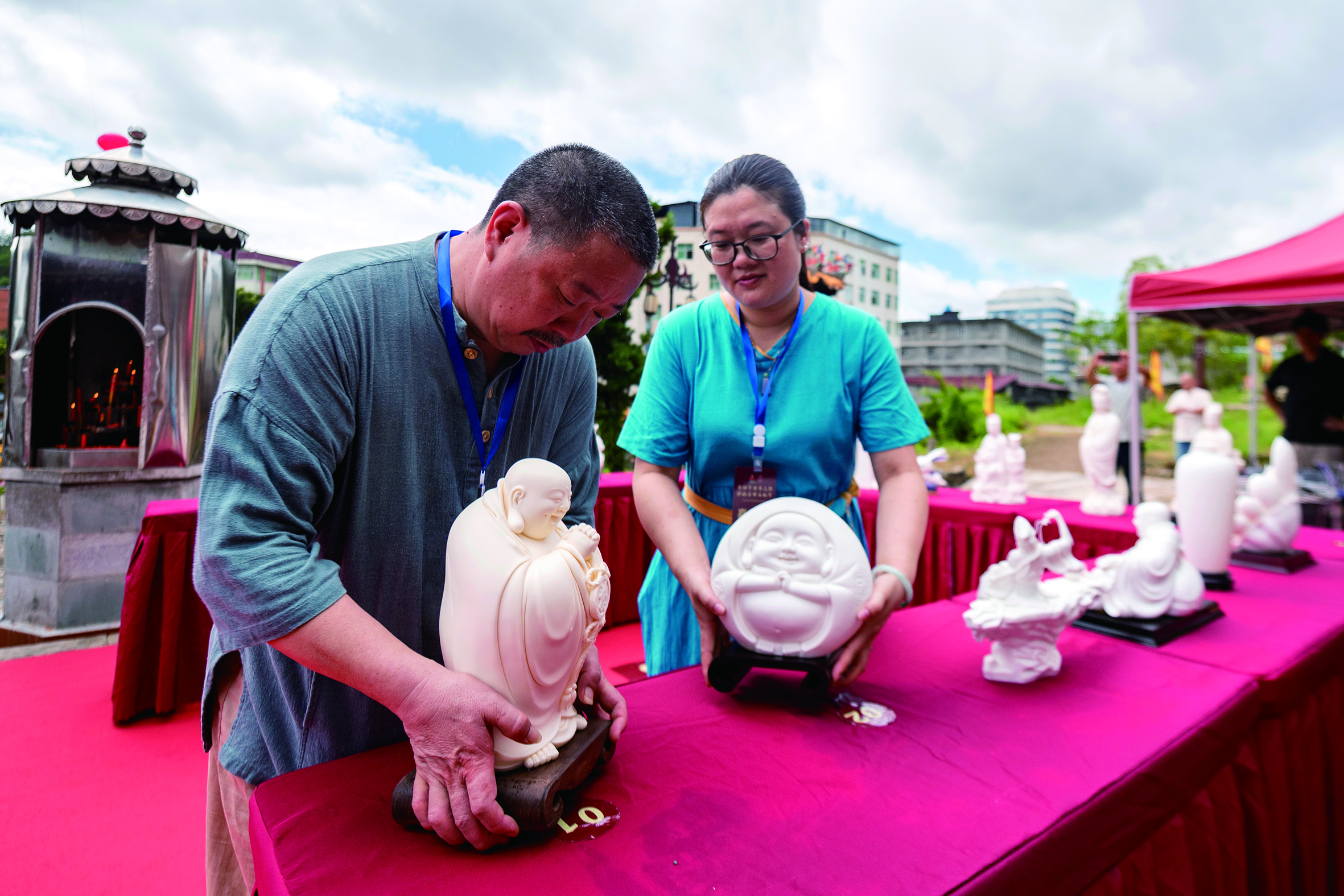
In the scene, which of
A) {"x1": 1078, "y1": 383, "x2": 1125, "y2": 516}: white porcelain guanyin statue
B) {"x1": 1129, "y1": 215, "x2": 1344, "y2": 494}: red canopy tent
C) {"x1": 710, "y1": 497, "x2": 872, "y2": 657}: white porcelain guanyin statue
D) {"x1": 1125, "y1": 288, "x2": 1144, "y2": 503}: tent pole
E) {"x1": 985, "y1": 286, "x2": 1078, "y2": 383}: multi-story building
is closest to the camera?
{"x1": 710, "y1": 497, "x2": 872, "y2": 657}: white porcelain guanyin statue

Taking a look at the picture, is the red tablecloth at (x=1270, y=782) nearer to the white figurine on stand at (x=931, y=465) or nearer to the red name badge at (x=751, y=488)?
the red name badge at (x=751, y=488)

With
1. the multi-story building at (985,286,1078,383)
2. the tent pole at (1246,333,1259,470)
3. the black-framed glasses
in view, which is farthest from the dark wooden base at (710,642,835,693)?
the multi-story building at (985,286,1078,383)

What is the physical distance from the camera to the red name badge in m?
1.66

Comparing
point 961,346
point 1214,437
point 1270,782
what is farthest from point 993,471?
point 961,346

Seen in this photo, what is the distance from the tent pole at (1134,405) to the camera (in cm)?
545

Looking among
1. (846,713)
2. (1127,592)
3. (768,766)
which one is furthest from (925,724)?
(1127,592)

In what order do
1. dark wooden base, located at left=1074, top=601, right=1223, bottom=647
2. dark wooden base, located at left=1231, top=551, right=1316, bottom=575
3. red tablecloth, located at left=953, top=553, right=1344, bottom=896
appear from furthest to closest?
dark wooden base, located at left=1231, top=551, right=1316, bottom=575 < dark wooden base, located at left=1074, top=601, right=1223, bottom=647 < red tablecloth, located at left=953, top=553, right=1344, bottom=896

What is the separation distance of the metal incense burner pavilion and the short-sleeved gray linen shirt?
4.32m

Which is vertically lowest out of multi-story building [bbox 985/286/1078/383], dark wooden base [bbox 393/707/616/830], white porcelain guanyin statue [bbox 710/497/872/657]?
dark wooden base [bbox 393/707/616/830]

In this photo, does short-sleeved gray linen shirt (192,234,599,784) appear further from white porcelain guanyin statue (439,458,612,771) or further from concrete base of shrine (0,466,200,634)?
concrete base of shrine (0,466,200,634)

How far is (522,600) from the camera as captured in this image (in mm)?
1001

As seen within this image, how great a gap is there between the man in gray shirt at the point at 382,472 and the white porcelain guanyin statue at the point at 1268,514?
2914 mm

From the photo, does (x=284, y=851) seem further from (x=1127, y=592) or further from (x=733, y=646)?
(x=1127, y=592)

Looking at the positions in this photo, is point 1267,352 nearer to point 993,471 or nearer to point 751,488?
point 993,471
